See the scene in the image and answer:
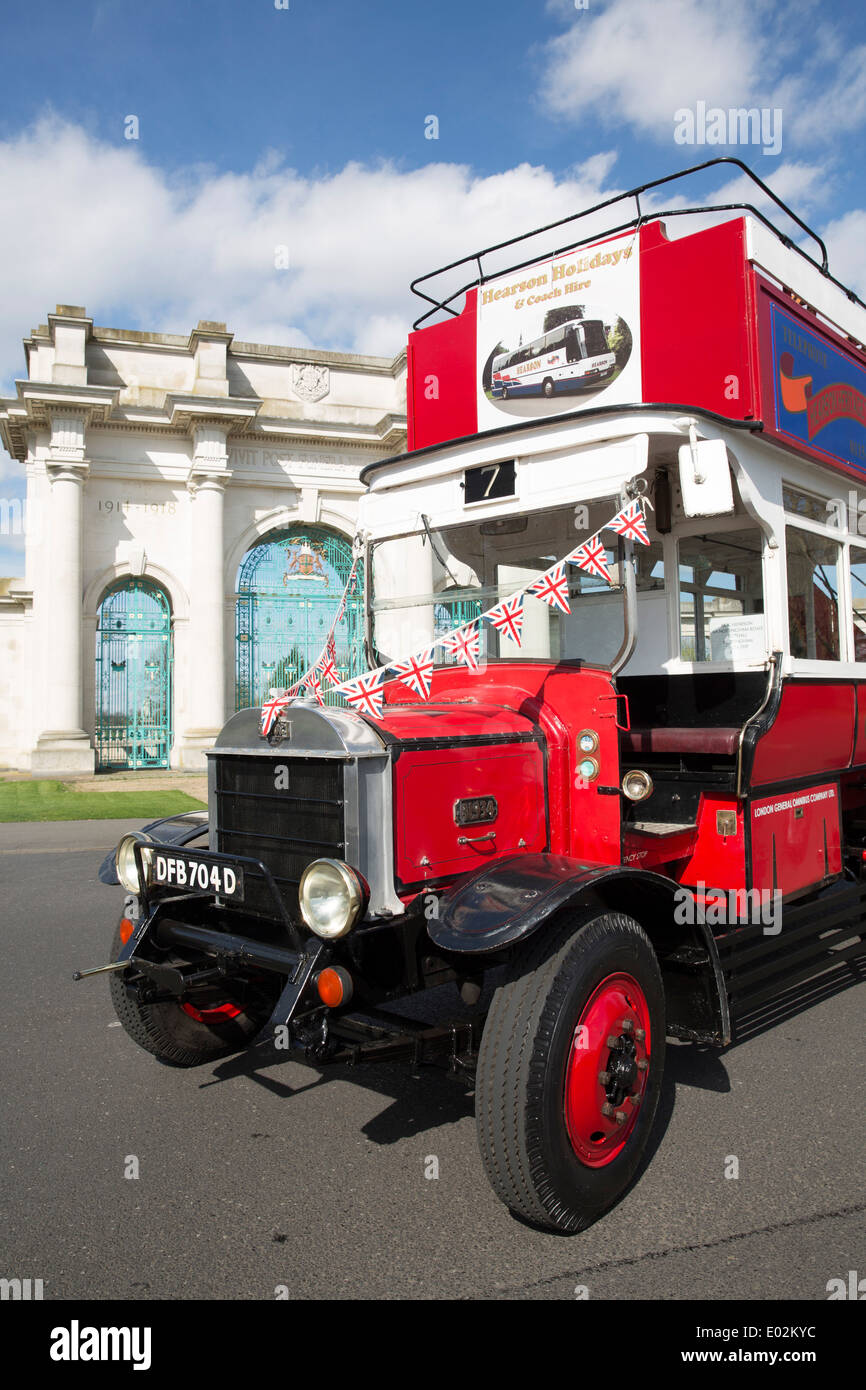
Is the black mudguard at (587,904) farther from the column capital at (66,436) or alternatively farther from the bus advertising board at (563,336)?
the column capital at (66,436)

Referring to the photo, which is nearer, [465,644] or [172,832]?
[465,644]

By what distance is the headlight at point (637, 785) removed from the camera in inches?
162

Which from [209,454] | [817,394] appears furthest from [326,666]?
[209,454]

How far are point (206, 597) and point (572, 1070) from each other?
679 inches

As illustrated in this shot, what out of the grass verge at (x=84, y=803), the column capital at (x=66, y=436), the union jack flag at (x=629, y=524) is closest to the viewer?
the union jack flag at (x=629, y=524)

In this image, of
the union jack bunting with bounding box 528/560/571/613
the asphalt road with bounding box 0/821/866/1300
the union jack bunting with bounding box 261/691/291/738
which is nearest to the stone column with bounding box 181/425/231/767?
the asphalt road with bounding box 0/821/866/1300

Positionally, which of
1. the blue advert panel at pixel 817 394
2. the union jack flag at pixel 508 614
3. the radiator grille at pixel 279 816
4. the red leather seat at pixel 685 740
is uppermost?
the blue advert panel at pixel 817 394

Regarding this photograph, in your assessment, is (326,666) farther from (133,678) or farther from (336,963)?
(133,678)

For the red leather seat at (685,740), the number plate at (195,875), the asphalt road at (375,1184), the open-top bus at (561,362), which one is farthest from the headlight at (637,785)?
the open-top bus at (561,362)

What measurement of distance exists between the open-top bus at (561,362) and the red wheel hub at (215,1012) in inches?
132

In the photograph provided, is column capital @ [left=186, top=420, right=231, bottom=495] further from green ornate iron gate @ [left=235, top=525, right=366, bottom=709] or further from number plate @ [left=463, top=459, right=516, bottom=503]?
number plate @ [left=463, top=459, right=516, bottom=503]

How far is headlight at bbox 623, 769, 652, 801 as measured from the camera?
4.12 meters

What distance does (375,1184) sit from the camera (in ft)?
10.5
